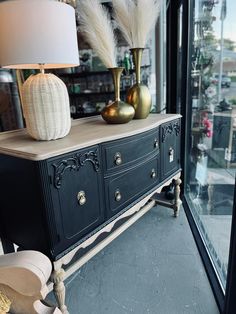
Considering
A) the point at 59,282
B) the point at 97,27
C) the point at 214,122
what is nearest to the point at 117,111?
the point at 97,27

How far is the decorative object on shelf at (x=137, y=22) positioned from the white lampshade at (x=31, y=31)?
0.64m

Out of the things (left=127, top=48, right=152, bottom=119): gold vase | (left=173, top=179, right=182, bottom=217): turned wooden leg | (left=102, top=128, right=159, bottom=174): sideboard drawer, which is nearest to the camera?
(left=102, top=128, right=159, bottom=174): sideboard drawer

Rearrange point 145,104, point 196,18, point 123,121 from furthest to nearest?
point 196,18 < point 145,104 < point 123,121

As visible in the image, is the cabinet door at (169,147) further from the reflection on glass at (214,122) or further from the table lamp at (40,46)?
the table lamp at (40,46)

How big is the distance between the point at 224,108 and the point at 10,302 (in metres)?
1.47

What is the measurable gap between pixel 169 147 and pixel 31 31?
117cm

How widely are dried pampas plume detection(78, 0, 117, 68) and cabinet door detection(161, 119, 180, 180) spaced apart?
0.60 meters

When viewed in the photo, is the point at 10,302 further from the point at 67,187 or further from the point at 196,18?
the point at 196,18

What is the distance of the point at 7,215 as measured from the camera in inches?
46.4

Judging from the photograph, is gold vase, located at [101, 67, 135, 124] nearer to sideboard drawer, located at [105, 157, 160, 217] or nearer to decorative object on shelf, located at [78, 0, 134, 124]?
decorative object on shelf, located at [78, 0, 134, 124]

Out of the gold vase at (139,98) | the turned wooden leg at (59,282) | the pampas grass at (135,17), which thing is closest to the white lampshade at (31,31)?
the pampas grass at (135,17)

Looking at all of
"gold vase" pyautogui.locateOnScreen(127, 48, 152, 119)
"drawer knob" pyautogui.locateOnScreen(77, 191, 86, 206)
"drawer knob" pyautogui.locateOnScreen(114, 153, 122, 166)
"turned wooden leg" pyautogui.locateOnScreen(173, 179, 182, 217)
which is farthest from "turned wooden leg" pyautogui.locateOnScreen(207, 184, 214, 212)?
"drawer knob" pyautogui.locateOnScreen(77, 191, 86, 206)

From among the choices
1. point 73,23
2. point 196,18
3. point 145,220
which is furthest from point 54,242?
point 196,18

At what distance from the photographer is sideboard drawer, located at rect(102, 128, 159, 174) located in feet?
3.93
